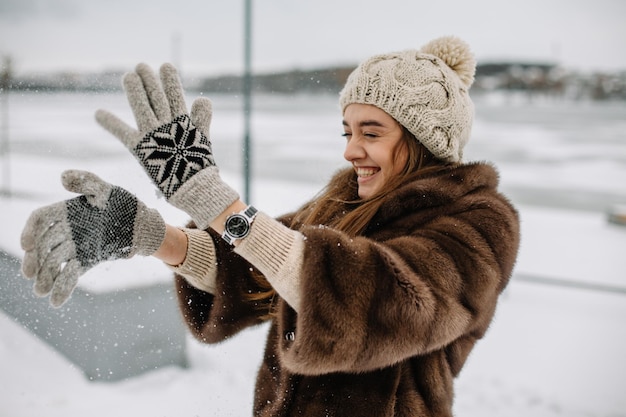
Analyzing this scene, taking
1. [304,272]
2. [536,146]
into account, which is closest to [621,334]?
[304,272]

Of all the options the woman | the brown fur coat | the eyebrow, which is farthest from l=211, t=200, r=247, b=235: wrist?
the eyebrow

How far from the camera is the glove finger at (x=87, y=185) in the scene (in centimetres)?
98

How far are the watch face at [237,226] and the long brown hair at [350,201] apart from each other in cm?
38

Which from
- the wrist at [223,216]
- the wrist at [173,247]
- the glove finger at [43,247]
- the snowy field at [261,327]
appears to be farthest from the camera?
the snowy field at [261,327]

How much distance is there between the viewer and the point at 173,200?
3.38ft

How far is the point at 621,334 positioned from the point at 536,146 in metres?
10.6

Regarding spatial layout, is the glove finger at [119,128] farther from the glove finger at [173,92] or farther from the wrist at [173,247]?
the wrist at [173,247]

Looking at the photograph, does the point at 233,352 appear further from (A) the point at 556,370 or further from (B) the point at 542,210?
(B) the point at 542,210

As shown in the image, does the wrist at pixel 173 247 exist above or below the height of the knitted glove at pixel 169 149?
below

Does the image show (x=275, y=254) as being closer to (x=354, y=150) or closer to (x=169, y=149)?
(x=169, y=149)

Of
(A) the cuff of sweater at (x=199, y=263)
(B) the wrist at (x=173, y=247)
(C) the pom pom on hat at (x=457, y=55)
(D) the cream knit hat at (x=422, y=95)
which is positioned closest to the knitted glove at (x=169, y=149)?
(B) the wrist at (x=173, y=247)

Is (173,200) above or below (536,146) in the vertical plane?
above

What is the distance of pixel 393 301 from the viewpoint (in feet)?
3.28

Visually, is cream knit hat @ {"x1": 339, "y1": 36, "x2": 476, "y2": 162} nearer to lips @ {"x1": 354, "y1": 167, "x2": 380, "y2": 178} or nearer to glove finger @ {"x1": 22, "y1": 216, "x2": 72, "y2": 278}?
lips @ {"x1": 354, "y1": 167, "x2": 380, "y2": 178}
